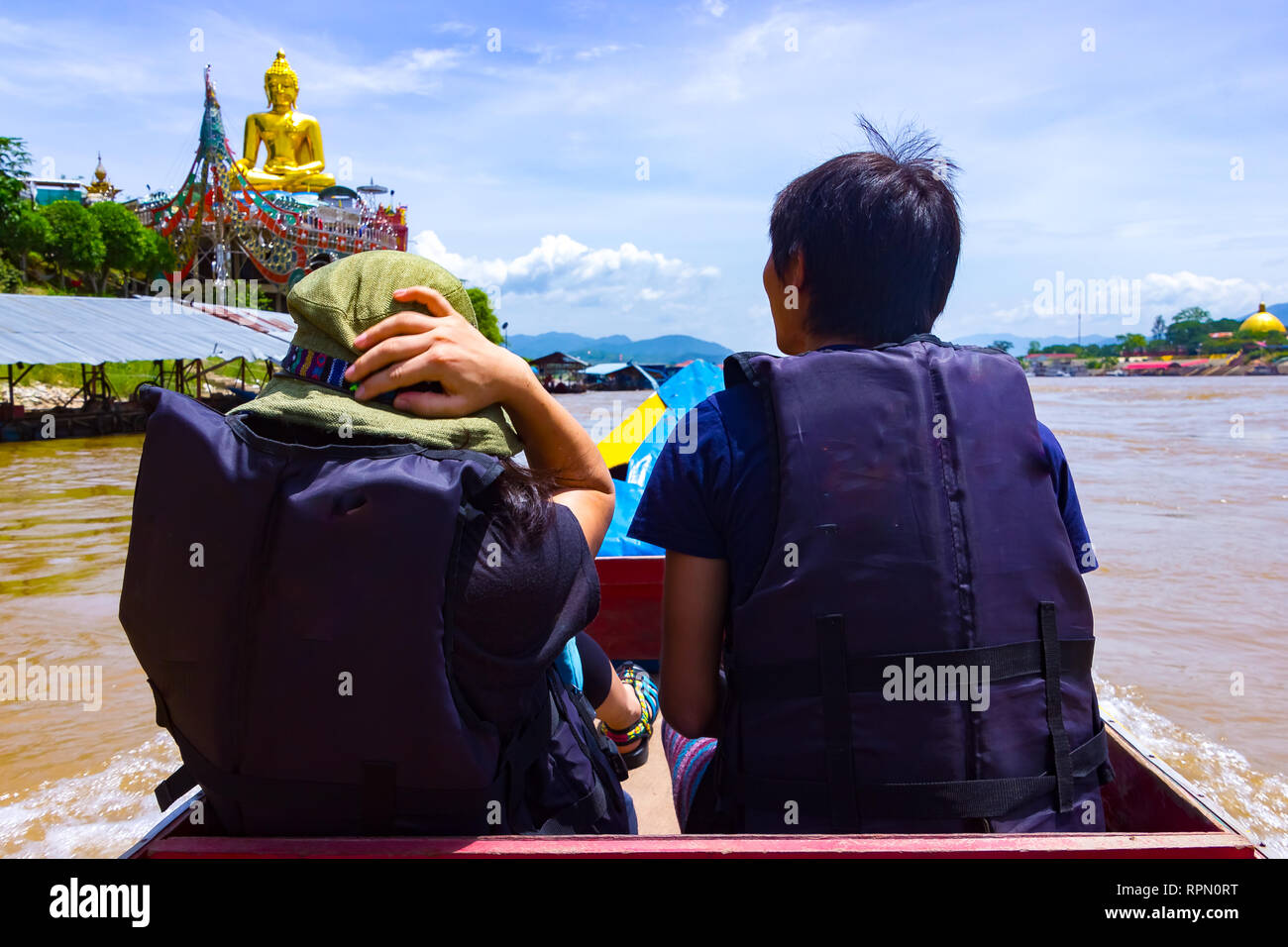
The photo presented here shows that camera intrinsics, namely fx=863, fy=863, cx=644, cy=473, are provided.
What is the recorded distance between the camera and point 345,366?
1227 millimetres

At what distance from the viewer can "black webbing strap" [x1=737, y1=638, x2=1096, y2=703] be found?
1.29m

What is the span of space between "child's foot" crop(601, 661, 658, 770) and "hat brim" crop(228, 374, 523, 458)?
1326 mm

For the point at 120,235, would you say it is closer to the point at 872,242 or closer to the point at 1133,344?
the point at 872,242

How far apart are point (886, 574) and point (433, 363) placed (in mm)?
730

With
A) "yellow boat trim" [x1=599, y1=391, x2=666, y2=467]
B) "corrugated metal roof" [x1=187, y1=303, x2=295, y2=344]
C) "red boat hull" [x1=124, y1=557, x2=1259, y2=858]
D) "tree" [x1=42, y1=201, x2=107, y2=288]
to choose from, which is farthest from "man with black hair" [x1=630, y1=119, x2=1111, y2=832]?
"tree" [x1=42, y1=201, x2=107, y2=288]

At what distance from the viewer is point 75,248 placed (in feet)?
87.7

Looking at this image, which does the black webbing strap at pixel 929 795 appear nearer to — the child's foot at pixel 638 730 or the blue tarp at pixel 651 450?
the child's foot at pixel 638 730

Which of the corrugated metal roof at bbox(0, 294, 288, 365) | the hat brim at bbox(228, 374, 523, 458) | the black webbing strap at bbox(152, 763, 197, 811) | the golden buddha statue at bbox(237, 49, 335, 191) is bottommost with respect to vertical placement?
the black webbing strap at bbox(152, 763, 197, 811)

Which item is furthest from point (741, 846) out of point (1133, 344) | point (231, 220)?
point (1133, 344)

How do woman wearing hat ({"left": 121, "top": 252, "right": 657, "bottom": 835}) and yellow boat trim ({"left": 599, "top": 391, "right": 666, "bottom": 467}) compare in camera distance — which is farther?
yellow boat trim ({"left": 599, "top": 391, "right": 666, "bottom": 467})

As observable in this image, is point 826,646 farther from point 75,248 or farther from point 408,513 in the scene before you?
point 75,248

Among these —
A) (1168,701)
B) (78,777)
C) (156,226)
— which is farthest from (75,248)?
(1168,701)

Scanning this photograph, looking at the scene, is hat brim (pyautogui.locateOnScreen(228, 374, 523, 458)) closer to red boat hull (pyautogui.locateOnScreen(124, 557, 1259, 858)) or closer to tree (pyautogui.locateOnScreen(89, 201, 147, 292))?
red boat hull (pyautogui.locateOnScreen(124, 557, 1259, 858))
